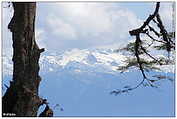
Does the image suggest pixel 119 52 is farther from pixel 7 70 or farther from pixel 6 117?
pixel 6 117

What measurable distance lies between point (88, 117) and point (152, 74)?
1.17 meters

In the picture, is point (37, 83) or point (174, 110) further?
point (37, 83)

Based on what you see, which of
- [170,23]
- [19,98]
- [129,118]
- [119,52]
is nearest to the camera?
[129,118]

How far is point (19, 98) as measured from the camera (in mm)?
3424

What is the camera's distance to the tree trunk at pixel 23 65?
11.2 feet

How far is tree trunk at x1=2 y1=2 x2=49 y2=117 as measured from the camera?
3.42m

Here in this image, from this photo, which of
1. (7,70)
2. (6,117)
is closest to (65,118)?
(6,117)

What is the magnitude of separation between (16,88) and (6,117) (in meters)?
0.34

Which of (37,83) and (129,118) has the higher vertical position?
(37,83)

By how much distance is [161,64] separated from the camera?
4.19 m

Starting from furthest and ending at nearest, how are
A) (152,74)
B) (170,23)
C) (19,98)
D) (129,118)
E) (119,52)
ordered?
(119,52), (152,74), (170,23), (19,98), (129,118)

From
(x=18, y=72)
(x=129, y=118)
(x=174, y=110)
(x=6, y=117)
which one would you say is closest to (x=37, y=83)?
(x=18, y=72)

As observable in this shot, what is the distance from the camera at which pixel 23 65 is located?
3.50 metres

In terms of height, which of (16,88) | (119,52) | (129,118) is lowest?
(129,118)
